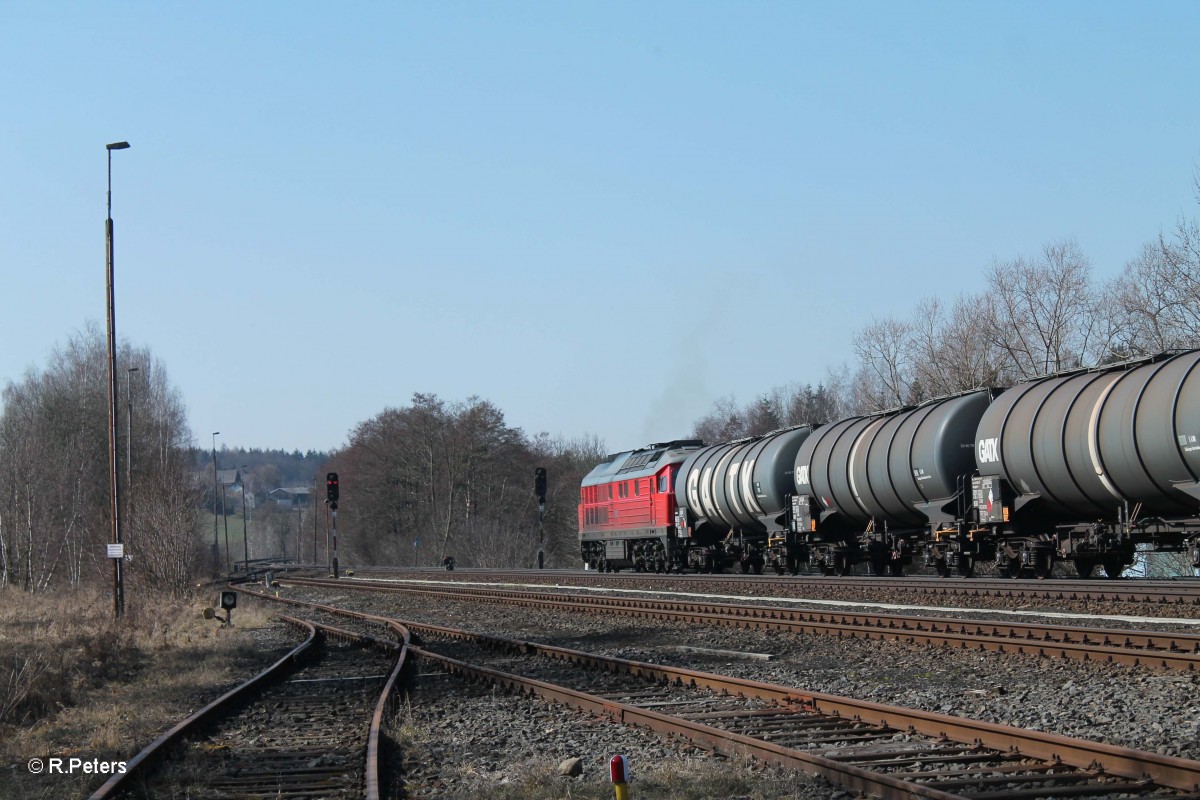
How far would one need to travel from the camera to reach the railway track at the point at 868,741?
635 cm

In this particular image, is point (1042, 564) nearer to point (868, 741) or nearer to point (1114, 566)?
point (1114, 566)

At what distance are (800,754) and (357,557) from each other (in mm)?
82505

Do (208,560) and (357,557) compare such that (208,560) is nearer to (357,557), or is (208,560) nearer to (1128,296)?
(357,557)

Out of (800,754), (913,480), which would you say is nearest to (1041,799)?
(800,754)

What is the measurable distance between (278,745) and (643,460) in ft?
95.6

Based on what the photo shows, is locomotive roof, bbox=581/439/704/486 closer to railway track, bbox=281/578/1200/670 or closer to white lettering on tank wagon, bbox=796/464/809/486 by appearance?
white lettering on tank wagon, bbox=796/464/809/486

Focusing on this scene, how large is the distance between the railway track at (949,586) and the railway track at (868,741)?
7.94 meters

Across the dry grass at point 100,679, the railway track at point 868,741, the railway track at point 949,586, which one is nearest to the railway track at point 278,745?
the dry grass at point 100,679

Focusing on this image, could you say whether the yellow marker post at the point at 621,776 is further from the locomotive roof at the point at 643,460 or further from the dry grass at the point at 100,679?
the locomotive roof at the point at 643,460

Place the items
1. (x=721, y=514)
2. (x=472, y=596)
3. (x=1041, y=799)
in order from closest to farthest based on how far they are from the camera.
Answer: (x=1041, y=799), (x=472, y=596), (x=721, y=514)

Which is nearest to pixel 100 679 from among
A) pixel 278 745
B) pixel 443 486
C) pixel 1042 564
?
pixel 278 745

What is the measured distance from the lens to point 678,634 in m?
17.0

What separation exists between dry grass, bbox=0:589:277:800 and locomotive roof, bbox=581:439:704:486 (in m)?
14.6

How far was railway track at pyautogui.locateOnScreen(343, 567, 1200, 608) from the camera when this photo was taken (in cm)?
1600
